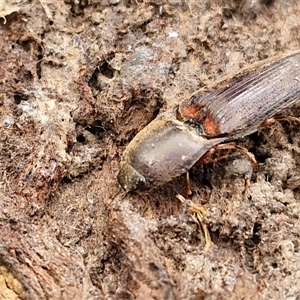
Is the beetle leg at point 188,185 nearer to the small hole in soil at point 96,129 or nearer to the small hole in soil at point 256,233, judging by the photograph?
the small hole in soil at point 256,233

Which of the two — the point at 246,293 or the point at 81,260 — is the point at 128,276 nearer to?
the point at 81,260

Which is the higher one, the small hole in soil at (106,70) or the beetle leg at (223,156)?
the small hole in soil at (106,70)

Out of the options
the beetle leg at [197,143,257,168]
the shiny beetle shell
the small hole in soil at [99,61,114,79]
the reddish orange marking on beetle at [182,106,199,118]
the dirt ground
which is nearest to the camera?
the dirt ground

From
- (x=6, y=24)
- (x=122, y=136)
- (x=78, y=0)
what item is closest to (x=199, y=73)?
(x=122, y=136)

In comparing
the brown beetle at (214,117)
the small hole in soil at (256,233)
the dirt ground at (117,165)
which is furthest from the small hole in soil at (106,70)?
the small hole in soil at (256,233)

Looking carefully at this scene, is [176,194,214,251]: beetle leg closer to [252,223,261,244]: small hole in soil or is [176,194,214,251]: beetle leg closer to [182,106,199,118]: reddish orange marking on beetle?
[252,223,261,244]: small hole in soil

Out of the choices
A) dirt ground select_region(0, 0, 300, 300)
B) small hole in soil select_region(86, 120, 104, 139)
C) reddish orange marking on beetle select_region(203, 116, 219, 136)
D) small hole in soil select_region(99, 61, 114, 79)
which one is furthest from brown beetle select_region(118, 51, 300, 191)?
small hole in soil select_region(99, 61, 114, 79)

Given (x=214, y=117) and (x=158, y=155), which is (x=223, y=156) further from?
(x=158, y=155)
